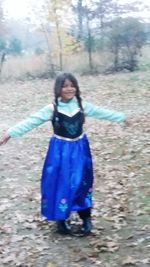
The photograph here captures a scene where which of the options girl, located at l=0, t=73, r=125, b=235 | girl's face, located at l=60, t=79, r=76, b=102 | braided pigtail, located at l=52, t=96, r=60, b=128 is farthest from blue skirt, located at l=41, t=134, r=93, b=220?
girl's face, located at l=60, t=79, r=76, b=102

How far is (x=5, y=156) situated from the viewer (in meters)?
9.91

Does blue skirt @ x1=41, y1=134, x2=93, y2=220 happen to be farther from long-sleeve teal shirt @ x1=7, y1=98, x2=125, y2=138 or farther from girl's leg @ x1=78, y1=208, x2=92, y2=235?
long-sleeve teal shirt @ x1=7, y1=98, x2=125, y2=138

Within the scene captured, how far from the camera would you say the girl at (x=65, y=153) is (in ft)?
16.2

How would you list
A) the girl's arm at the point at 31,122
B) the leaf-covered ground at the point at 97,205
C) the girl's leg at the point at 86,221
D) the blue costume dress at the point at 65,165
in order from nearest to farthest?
the leaf-covered ground at the point at 97,205 → the girl's arm at the point at 31,122 → the blue costume dress at the point at 65,165 → the girl's leg at the point at 86,221

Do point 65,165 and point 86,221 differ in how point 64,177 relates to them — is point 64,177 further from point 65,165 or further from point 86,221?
point 86,221

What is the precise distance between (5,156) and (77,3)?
2050 centimetres

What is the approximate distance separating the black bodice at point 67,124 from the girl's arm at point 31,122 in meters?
0.10

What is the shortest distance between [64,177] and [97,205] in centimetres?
139

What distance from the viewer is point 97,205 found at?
6250 millimetres

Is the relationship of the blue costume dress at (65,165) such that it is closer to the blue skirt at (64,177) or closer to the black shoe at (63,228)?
the blue skirt at (64,177)

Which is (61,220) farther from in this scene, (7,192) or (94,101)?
(94,101)

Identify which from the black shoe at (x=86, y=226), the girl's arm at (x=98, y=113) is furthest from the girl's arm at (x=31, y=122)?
the black shoe at (x=86, y=226)

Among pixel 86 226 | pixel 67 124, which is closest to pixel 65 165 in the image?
pixel 67 124

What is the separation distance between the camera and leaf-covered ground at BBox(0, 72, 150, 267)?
475 centimetres
